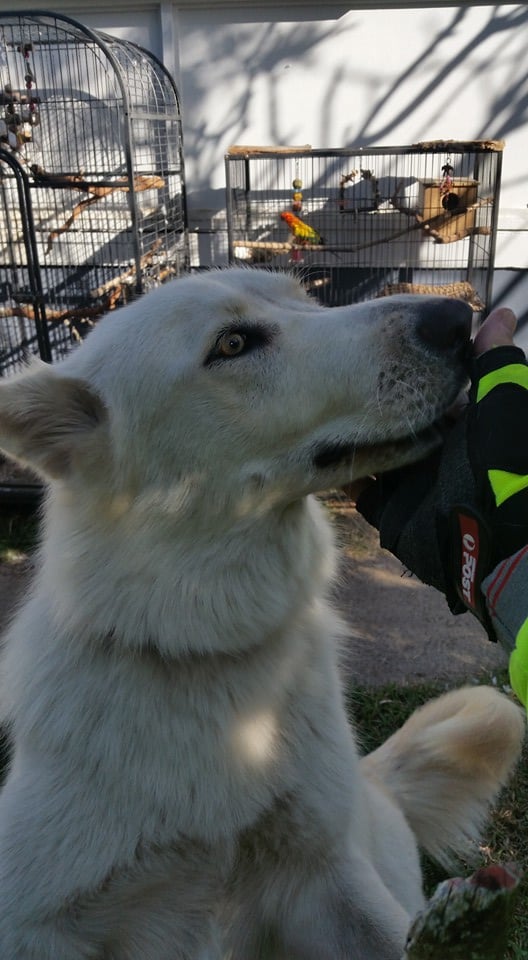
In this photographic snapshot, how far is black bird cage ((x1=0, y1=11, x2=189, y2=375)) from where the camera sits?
6223 millimetres

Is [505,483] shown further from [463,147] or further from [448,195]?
[448,195]

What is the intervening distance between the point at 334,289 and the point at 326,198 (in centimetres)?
85

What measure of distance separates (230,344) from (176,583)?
21.5 inches

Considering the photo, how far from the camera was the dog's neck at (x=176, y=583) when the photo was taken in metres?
1.74

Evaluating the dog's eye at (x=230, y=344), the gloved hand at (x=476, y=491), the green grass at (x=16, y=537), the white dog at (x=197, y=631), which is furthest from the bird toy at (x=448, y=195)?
the dog's eye at (x=230, y=344)

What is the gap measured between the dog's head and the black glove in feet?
0.25

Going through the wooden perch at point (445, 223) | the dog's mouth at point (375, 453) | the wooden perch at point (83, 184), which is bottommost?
the dog's mouth at point (375, 453)

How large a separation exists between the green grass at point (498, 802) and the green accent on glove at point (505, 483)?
127 cm

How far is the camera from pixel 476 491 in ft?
4.96

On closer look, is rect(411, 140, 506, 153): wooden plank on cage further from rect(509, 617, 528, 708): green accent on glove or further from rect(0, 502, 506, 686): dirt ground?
rect(509, 617, 528, 708): green accent on glove

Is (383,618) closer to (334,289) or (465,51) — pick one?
(334,289)

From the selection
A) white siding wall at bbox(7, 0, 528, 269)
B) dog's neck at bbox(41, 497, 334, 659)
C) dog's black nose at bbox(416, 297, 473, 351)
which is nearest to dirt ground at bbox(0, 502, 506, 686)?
dog's neck at bbox(41, 497, 334, 659)

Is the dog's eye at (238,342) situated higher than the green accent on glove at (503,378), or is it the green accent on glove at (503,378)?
the dog's eye at (238,342)

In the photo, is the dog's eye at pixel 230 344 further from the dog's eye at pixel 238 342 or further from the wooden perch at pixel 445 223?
the wooden perch at pixel 445 223
